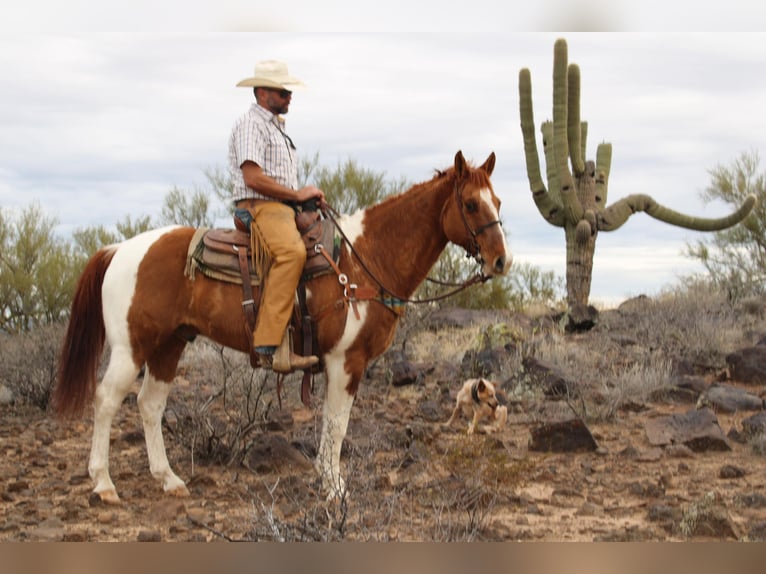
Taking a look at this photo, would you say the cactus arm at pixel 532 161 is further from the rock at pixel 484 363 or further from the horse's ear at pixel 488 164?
the horse's ear at pixel 488 164

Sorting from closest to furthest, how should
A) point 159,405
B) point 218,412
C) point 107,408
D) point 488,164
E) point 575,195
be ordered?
point 488,164 < point 107,408 < point 159,405 < point 218,412 < point 575,195

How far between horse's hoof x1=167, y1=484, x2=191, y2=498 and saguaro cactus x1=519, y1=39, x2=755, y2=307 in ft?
29.6

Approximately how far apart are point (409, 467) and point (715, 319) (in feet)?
27.6

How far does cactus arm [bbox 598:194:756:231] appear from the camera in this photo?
1568 cm

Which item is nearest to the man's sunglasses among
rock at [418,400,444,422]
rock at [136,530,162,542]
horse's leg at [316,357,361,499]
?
horse's leg at [316,357,361,499]

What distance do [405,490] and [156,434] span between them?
7.05 feet

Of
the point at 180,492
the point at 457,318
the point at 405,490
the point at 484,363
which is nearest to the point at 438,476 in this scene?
the point at 405,490

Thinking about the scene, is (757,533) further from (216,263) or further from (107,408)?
(107,408)

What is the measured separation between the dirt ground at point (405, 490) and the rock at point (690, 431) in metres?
0.12

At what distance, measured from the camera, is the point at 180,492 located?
7395 mm

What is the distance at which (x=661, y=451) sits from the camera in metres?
8.64

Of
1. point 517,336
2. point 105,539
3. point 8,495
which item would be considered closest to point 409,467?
point 105,539

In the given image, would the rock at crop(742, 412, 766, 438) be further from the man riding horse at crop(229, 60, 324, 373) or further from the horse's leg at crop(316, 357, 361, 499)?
the man riding horse at crop(229, 60, 324, 373)

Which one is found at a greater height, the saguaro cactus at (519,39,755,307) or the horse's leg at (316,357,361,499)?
the saguaro cactus at (519,39,755,307)
